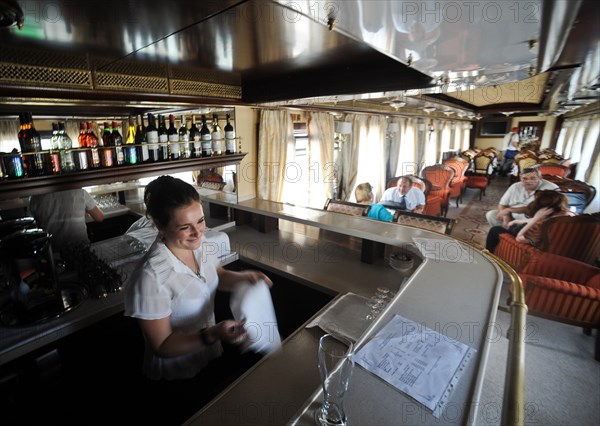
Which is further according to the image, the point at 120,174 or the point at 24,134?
the point at 120,174

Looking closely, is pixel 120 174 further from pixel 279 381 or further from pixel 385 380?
pixel 385 380

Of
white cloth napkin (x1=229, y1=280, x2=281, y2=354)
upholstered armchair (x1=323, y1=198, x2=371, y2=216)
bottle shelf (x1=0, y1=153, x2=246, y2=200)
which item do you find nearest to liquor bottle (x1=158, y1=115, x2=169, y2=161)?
bottle shelf (x1=0, y1=153, x2=246, y2=200)

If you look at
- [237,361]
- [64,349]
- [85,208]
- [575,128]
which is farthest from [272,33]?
[575,128]

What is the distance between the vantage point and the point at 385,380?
0.93 m

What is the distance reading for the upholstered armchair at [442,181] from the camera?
5.62 meters

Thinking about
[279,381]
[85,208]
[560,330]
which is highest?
[85,208]

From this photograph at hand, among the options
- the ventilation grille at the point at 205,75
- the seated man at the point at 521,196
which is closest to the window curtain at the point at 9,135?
the ventilation grille at the point at 205,75

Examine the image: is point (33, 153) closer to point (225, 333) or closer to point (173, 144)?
point (173, 144)

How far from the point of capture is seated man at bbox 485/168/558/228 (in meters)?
3.71

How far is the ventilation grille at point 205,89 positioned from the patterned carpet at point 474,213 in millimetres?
3105

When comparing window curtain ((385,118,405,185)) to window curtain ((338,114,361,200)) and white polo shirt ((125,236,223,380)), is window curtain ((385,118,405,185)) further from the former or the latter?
white polo shirt ((125,236,223,380))

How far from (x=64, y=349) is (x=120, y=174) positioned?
0.96m

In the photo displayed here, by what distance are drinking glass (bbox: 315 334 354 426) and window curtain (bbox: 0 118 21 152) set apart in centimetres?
183

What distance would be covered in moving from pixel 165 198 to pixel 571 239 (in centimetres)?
338
